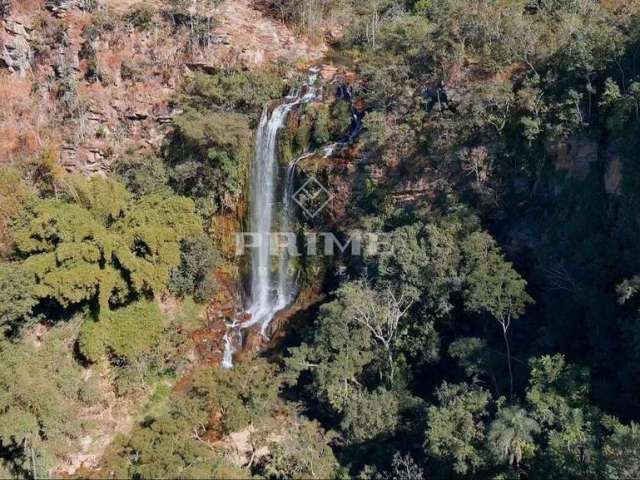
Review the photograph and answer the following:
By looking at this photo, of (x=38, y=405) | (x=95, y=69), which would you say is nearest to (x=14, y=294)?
(x=38, y=405)

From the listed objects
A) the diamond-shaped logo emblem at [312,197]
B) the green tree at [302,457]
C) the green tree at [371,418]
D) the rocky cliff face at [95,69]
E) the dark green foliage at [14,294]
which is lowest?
the green tree at [302,457]

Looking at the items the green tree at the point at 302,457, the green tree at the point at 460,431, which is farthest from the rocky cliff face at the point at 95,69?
the green tree at the point at 460,431

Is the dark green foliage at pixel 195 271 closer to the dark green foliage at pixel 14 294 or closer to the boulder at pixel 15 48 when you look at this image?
the dark green foliage at pixel 14 294

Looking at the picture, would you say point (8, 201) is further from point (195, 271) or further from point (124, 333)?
point (195, 271)

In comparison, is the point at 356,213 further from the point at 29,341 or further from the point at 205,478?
the point at 29,341

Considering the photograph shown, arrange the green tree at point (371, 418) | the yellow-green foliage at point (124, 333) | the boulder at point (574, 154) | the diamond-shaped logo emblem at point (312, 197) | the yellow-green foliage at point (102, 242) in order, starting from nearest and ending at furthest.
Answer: the green tree at point (371, 418) → the boulder at point (574, 154) → the yellow-green foliage at point (102, 242) → the yellow-green foliage at point (124, 333) → the diamond-shaped logo emblem at point (312, 197)

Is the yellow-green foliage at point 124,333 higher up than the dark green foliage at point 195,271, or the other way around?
the dark green foliage at point 195,271

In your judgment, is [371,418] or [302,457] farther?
[371,418]
